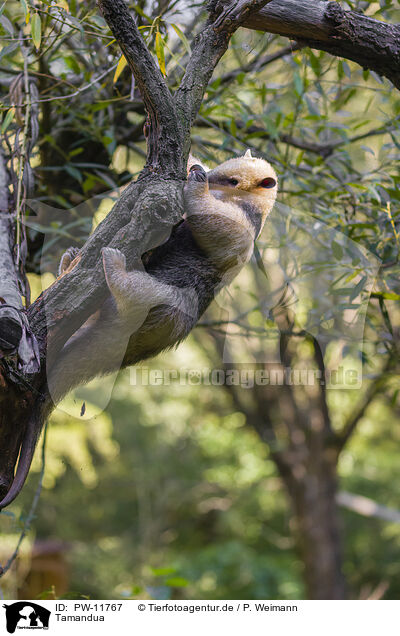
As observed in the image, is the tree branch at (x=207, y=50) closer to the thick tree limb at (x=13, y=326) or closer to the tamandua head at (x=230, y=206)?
the tamandua head at (x=230, y=206)

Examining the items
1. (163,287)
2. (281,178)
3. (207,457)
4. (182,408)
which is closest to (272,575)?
(207,457)

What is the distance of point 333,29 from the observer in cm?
244

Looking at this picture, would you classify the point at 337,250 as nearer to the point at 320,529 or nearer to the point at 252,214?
the point at 252,214

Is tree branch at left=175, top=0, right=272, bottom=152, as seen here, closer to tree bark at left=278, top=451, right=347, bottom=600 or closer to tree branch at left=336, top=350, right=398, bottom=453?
tree branch at left=336, top=350, right=398, bottom=453

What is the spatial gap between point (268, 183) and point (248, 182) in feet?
0.37

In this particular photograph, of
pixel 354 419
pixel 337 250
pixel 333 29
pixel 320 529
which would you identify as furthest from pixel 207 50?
pixel 320 529

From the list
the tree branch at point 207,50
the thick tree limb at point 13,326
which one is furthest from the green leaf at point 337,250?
the thick tree limb at point 13,326

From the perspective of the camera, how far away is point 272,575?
866 cm

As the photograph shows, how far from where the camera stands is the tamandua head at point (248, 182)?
280cm
